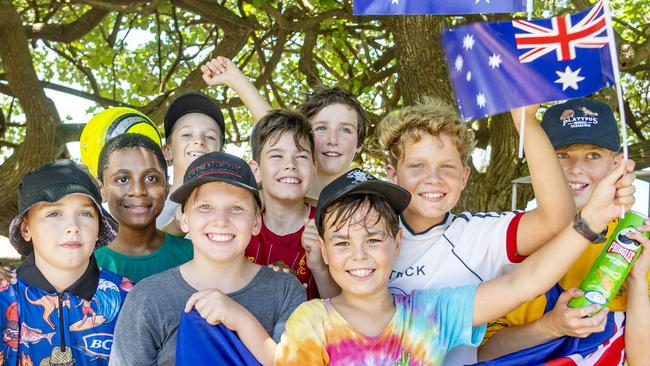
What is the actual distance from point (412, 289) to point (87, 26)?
646 cm

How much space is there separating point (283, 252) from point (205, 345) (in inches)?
37.5

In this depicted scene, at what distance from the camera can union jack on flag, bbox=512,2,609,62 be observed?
290cm

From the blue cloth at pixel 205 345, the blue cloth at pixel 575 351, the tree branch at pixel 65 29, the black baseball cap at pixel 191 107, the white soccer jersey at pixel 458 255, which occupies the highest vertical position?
the tree branch at pixel 65 29

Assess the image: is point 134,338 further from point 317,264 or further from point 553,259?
point 553,259

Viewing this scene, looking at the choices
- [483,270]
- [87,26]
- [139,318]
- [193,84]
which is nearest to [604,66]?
[483,270]

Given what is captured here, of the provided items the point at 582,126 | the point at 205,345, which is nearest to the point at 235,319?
the point at 205,345

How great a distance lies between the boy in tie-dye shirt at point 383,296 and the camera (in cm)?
274

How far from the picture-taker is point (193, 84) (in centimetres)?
805

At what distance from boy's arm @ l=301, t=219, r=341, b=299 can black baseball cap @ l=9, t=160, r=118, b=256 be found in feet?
2.77

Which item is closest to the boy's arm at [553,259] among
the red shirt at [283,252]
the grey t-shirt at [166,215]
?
the red shirt at [283,252]

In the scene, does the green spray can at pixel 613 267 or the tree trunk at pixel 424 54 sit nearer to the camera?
the green spray can at pixel 613 267

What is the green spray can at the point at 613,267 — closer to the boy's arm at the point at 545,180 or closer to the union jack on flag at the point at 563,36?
the boy's arm at the point at 545,180

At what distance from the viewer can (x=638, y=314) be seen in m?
3.02

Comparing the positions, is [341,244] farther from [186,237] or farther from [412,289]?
[186,237]
